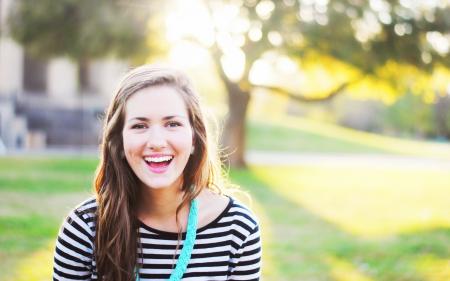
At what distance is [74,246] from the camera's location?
227 centimetres

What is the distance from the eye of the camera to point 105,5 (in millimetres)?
15070

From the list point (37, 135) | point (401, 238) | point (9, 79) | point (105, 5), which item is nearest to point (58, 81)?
point (9, 79)

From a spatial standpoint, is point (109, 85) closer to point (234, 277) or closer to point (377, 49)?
point (377, 49)

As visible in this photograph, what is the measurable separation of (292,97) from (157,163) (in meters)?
15.2

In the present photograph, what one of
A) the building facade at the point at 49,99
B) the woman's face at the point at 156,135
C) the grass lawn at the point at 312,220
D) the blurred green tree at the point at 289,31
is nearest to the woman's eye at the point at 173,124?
the woman's face at the point at 156,135

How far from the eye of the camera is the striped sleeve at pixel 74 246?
7.45 ft

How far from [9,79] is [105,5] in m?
13.5

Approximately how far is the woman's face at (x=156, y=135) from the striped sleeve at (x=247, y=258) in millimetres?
394

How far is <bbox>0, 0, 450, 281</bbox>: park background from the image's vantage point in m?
6.80

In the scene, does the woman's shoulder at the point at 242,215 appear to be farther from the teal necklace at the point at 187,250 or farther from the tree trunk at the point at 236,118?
the tree trunk at the point at 236,118

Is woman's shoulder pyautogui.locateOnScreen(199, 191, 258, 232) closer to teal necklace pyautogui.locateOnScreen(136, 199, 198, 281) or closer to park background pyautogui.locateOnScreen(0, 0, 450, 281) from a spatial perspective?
teal necklace pyautogui.locateOnScreen(136, 199, 198, 281)

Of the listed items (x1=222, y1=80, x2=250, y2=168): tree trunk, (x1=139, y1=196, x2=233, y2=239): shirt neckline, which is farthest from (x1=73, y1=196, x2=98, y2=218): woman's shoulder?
(x1=222, y1=80, x2=250, y2=168): tree trunk

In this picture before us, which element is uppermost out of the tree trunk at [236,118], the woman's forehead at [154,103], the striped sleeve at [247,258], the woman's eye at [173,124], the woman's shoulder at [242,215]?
the tree trunk at [236,118]

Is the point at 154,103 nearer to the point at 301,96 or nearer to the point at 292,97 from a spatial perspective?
the point at 292,97
